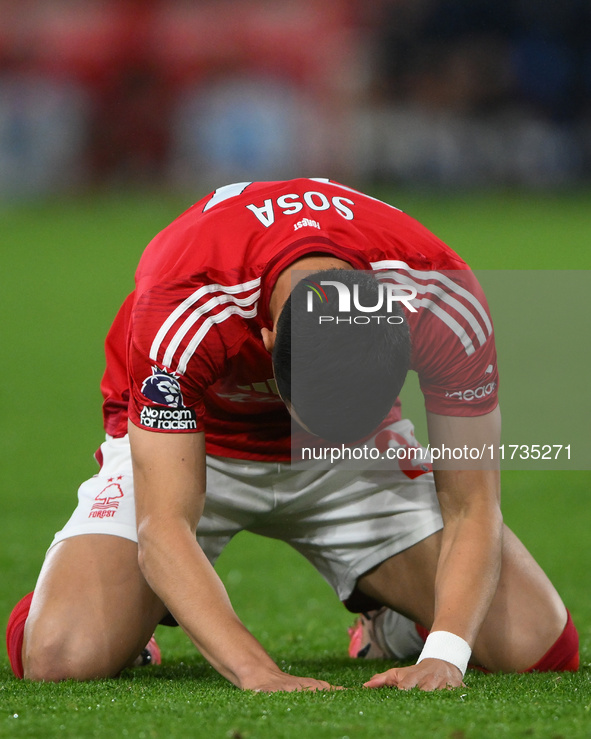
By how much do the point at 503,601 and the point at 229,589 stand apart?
3.45 feet

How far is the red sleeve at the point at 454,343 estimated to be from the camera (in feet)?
7.17

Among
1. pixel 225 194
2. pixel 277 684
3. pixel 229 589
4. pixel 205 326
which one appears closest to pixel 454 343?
pixel 205 326

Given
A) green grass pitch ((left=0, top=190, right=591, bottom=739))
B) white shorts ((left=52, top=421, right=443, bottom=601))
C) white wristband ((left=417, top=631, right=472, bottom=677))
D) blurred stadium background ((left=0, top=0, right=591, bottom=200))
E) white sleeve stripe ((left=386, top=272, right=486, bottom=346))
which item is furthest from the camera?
blurred stadium background ((left=0, top=0, right=591, bottom=200))

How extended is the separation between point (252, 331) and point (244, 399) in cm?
29

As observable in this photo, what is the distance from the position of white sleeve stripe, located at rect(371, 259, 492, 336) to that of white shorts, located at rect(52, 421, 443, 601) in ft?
1.57

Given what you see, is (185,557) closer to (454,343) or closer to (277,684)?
(277,684)

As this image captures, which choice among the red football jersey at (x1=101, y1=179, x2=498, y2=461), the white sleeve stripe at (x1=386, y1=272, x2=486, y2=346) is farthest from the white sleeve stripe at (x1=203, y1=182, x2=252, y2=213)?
the white sleeve stripe at (x1=386, y1=272, x2=486, y2=346)

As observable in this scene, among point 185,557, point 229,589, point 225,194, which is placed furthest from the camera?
point 229,589

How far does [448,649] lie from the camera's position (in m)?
2.07

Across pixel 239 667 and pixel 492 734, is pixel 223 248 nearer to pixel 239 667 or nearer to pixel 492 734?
pixel 239 667

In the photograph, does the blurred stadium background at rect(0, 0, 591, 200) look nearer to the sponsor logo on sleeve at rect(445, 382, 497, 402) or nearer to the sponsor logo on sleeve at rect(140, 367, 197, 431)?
the sponsor logo on sleeve at rect(445, 382, 497, 402)

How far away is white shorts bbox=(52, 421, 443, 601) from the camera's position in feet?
8.23

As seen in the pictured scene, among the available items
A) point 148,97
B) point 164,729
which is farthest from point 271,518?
point 148,97

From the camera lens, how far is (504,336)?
23.8 feet
